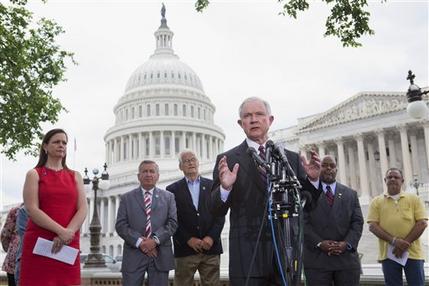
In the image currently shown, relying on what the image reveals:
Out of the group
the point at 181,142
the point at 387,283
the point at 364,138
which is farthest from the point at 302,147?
the point at 387,283

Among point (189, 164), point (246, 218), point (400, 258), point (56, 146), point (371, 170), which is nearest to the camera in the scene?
point (246, 218)

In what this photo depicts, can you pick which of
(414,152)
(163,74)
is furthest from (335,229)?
(163,74)

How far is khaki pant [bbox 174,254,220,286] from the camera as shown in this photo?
6.95 meters

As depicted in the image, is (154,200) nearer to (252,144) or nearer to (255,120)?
(252,144)

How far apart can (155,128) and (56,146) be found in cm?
7922

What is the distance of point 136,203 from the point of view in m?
6.88

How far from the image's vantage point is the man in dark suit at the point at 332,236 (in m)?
5.55

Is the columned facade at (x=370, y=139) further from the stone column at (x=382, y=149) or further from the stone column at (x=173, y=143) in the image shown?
the stone column at (x=173, y=143)

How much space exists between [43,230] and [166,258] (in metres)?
2.18

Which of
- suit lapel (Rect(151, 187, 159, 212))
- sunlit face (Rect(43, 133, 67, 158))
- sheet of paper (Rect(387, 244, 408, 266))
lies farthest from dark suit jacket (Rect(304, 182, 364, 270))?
sunlit face (Rect(43, 133, 67, 158))

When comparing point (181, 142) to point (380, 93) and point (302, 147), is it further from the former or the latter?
point (380, 93)

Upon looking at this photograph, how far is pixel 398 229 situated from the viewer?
6.56 m

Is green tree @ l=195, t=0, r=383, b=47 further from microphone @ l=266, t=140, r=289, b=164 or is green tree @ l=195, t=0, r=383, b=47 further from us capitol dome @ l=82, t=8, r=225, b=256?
A: us capitol dome @ l=82, t=8, r=225, b=256

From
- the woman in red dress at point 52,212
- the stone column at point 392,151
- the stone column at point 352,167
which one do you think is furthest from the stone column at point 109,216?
the woman in red dress at point 52,212
